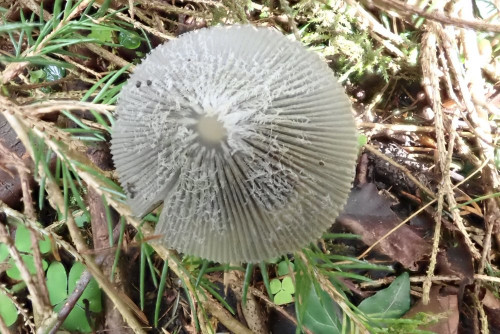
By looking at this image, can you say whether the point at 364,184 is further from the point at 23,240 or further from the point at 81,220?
the point at 23,240

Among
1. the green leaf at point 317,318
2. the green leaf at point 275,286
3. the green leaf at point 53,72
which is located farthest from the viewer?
the green leaf at point 53,72

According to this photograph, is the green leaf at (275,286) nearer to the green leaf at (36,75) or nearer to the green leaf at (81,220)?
the green leaf at (81,220)

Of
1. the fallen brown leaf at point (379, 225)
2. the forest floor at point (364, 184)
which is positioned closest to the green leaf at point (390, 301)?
the forest floor at point (364, 184)

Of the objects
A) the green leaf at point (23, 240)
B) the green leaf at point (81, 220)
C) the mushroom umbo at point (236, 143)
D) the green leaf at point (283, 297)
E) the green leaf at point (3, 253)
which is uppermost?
the mushroom umbo at point (236, 143)

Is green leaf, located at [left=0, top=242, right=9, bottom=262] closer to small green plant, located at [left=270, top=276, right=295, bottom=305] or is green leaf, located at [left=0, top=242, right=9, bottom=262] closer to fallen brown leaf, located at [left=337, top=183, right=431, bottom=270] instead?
small green plant, located at [left=270, top=276, right=295, bottom=305]

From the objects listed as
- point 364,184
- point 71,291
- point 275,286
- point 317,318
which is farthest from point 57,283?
point 364,184

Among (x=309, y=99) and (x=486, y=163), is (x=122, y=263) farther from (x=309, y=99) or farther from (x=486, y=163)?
(x=486, y=163)

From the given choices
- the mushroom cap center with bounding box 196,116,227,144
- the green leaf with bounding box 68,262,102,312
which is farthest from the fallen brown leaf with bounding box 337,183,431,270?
the green leaf with bounding box 68,262,102,312
